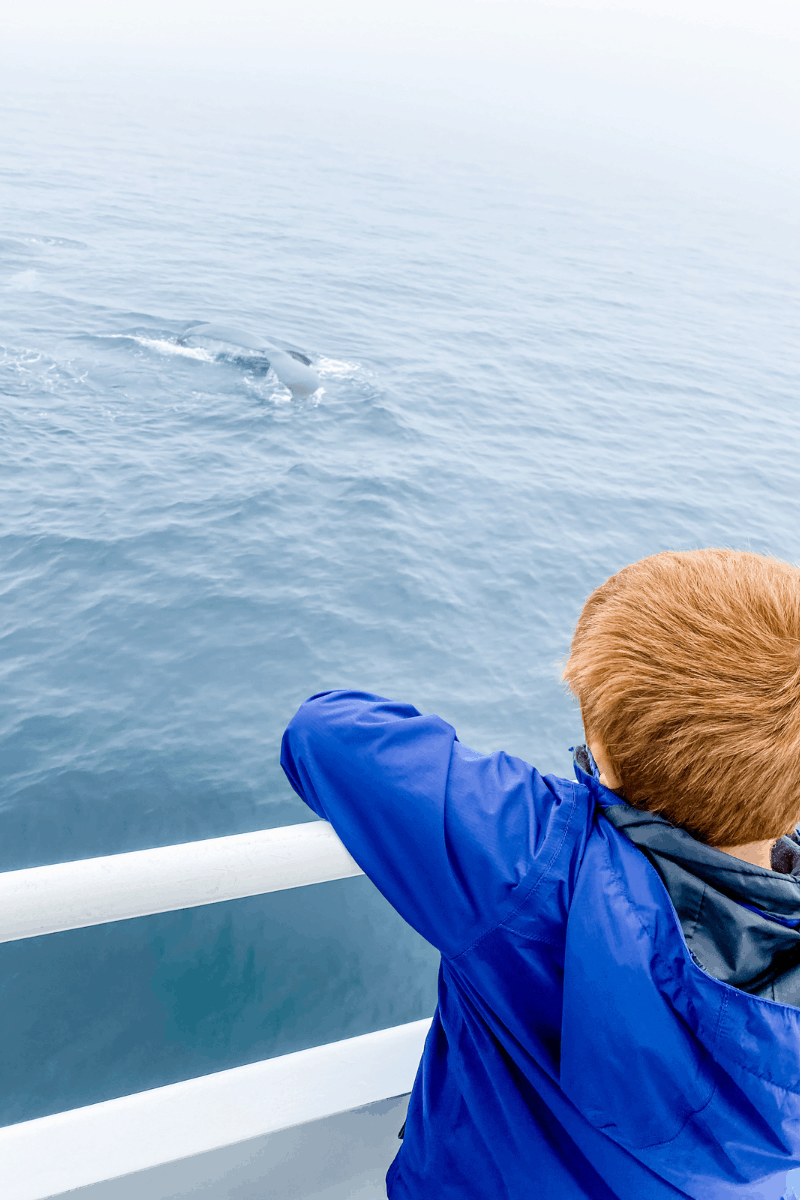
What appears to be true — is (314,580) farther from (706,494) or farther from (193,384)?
(706,494)

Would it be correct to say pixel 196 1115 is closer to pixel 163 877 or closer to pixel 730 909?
pixel 163 877

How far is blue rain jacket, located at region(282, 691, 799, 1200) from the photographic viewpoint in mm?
996

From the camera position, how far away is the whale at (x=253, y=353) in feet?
42.8

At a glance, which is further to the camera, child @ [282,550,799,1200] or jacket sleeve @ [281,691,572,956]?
jacket sleeve @ [281,691,572,956]

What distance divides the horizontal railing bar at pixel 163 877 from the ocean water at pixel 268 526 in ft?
12.4

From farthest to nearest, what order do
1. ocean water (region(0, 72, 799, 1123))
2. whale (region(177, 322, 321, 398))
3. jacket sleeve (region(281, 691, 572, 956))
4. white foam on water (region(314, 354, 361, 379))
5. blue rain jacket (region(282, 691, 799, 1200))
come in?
white foam on water (region(314, 354, 361, 379)) → whale (region(177, 322, 321, 398)) → ocean water (region(0, 72, 799, 1123)) → jacket sleeve (region(281, 691, 572, 956)) → blue rain jacket (region(282, 691, 799, 1200))

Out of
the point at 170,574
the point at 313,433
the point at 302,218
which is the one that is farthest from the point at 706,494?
the point at 302,218

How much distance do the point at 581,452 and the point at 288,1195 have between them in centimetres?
1281

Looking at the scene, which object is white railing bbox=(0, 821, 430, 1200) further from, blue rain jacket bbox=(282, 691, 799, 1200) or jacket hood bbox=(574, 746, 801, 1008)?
jacket hood bbox=(574, 746, 801, 1008)

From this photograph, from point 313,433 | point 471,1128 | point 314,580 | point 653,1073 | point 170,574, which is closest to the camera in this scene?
point 653,1073

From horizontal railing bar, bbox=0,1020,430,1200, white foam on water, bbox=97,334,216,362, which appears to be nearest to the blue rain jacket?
horizontal railing bar, bbox=0,1020,430,1200

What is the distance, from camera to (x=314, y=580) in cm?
884

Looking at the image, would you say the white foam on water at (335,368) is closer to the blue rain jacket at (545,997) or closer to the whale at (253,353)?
the whale at (253,353)

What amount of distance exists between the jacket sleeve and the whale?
1205 cm
